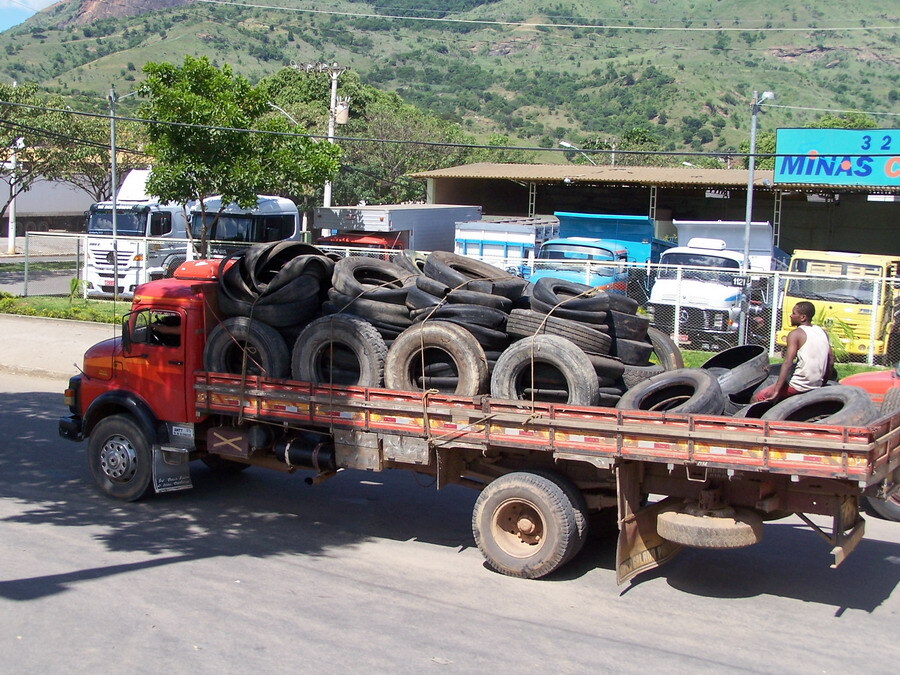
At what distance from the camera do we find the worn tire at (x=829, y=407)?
7.12 m

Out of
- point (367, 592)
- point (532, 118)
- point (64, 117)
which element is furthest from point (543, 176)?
point (532, 118)

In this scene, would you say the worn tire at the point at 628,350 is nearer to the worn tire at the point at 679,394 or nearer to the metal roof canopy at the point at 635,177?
the worn tire at the point at 679,394

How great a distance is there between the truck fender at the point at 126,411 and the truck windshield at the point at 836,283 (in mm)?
11801

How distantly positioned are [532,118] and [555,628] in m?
123

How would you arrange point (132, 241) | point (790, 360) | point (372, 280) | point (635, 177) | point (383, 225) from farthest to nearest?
point (635, 177)
point (383, 225)
point (132, 241)
point (372, 280)
point (790, 360)

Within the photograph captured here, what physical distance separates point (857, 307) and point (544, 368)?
1114 centimetres

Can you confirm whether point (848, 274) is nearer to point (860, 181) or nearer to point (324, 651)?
point (860, 181)

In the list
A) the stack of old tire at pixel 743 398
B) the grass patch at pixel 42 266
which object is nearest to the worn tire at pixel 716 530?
the stack of old tire at pixel 743 398

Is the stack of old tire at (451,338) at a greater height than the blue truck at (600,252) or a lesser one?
lesser

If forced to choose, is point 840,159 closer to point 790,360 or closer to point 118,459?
point 790,360

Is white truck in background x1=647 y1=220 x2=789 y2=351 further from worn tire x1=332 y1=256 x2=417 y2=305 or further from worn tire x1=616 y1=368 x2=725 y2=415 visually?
worn tire x1=616 y1=368 x2=725 y2=415

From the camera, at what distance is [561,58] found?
165 meters

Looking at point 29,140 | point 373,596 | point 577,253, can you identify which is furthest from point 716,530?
point 29,140

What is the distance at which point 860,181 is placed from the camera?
28078mm
